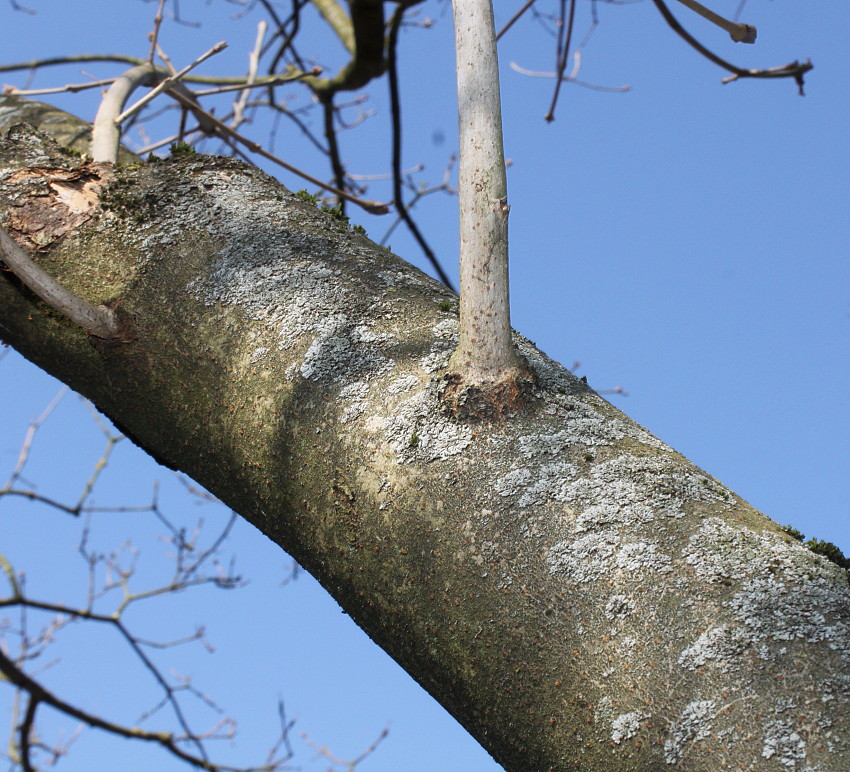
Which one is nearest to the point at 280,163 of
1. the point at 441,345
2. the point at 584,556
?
the point at 441,345

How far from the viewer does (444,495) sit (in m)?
0.96

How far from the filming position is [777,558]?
91cm

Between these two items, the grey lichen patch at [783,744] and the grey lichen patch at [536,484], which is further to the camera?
the grey lichen patch at [536,484]

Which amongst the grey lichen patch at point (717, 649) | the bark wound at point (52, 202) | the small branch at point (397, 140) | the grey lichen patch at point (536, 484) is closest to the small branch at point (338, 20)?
the small branch at point (397, 140)

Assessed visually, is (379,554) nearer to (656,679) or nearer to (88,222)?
(656,679)

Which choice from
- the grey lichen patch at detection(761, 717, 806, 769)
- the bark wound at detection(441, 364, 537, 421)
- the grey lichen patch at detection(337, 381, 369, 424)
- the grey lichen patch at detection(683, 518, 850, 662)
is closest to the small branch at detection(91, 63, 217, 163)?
the grey lichen patch at detection(337, 381, 369, 424)

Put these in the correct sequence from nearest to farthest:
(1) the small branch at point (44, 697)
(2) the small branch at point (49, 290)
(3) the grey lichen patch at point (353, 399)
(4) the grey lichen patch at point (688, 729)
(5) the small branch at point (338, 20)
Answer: (1) the small branch at point (44, 697) < (4) the grey lichen patch at point (688, 729) < (3) the grey lichen patch at point (353, 399) < (2) the small branch at point (49, 290) < (5) the small branch at point (338, 20)

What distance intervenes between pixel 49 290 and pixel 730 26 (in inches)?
48.3

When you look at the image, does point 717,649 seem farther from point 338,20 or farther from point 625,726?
point 338,20

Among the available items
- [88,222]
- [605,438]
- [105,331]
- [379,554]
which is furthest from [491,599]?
[88,222]

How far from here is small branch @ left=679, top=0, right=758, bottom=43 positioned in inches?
49.1

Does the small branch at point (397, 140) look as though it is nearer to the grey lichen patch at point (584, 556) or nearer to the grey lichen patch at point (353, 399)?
the grey lichen patch at point (353, 399)

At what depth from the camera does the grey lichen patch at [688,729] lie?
0.80 metres

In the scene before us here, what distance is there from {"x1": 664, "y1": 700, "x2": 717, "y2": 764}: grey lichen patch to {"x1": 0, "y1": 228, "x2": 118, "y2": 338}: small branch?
40.4 inches
